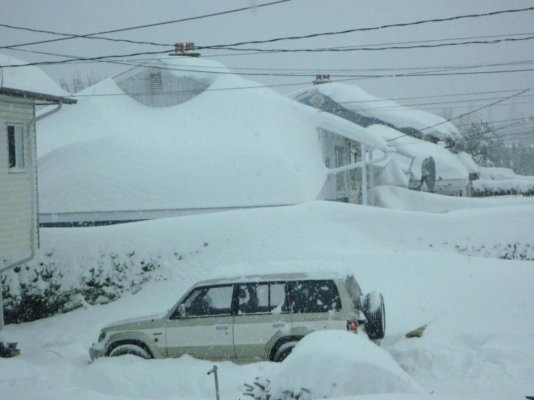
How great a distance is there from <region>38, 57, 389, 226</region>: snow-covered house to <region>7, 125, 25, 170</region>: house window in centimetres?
590

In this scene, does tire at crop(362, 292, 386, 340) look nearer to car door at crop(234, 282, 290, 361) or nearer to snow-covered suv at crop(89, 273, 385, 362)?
snow-covered suv at crop(89, 273, 385, 362)

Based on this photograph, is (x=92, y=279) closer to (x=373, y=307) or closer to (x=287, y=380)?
(x=373, y=307)

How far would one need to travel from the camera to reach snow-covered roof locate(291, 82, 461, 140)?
39031 mm

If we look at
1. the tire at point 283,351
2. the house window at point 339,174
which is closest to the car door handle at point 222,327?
the tire at point 283,351

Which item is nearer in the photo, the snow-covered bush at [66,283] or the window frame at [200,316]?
the window frame at [200,316]

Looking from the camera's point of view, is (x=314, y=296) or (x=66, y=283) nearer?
(x=314, y=296)

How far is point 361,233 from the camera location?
16734 millimetres

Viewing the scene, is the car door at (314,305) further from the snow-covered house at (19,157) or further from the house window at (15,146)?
the house window at (15,146)

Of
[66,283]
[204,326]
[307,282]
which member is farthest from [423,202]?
[204,326]

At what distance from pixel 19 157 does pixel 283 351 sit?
A: 31.3 feet

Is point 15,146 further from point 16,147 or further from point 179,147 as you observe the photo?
point 179,147

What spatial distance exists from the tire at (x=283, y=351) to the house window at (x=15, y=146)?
920cm

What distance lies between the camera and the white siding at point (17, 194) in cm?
1381

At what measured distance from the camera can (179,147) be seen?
22406 mm
